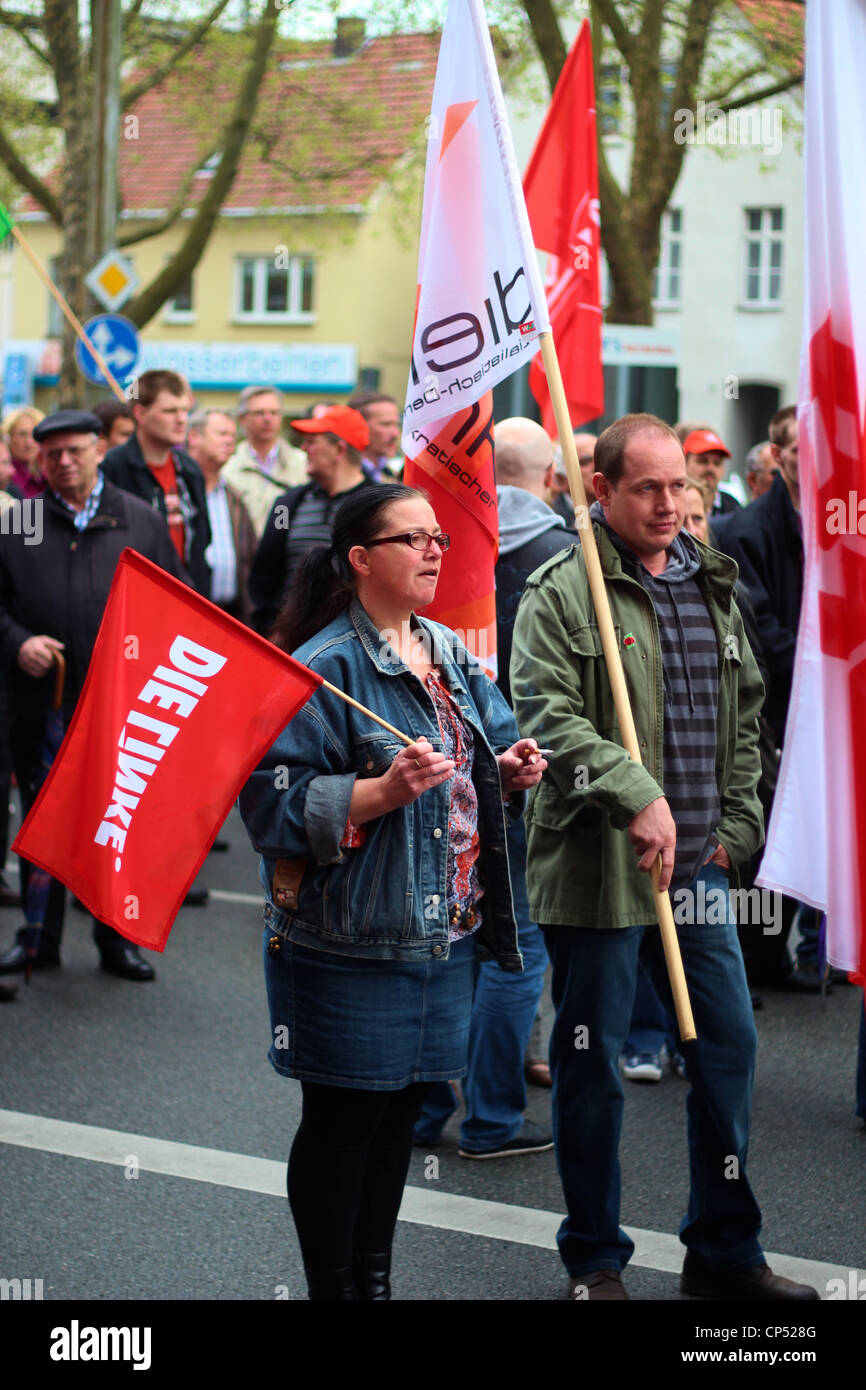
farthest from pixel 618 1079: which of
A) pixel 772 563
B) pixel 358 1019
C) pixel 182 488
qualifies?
pixel 182 488

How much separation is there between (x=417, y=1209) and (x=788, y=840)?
1398 millimetres

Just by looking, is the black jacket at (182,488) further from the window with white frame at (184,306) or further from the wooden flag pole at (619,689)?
the window with white frame at (184,306)

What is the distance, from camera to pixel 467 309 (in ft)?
14.5

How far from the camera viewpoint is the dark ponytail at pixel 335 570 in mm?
3617

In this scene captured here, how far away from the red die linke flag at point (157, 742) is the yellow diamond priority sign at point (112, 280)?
1151 cm

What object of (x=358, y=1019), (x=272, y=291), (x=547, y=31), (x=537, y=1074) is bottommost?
(x=537, y=1074)

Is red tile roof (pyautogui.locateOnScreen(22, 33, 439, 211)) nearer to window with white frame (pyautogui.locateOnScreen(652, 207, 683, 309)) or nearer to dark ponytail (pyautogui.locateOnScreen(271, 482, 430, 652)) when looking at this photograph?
window with white frame (pyautogui.locateOnScreen(652, 207, 683, 309))

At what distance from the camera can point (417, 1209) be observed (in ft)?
15.4

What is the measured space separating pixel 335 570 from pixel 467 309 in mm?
1042

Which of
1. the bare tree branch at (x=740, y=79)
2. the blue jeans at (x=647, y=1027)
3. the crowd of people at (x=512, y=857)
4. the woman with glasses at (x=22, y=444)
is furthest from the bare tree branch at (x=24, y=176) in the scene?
the crowd of people at (x=512, y=857)

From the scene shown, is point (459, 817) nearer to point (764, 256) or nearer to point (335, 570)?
point (335, 570)
